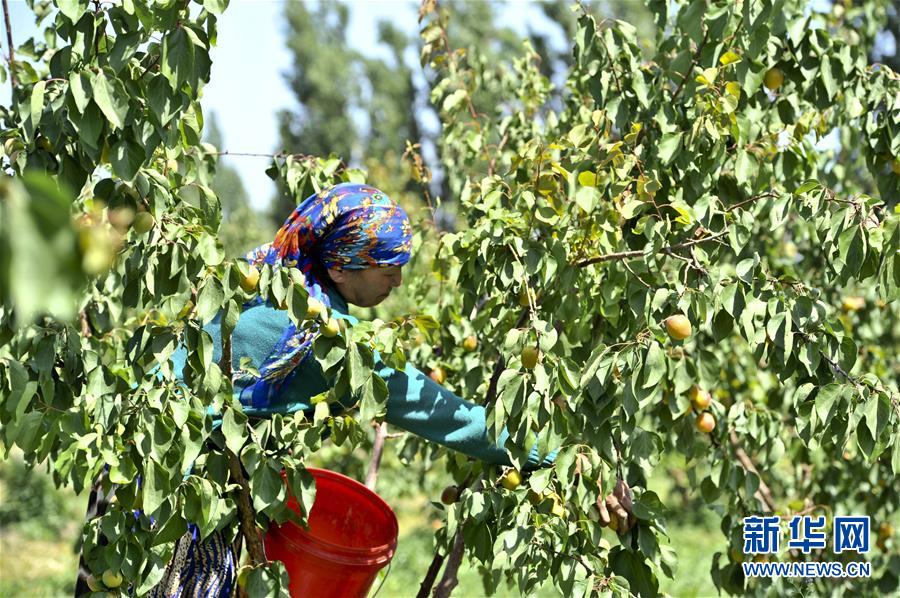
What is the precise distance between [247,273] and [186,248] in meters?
0.11

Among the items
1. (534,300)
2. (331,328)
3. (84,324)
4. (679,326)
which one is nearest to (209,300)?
(331,328)

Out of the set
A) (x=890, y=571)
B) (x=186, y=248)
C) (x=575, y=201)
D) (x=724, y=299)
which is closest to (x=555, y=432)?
(x=724, y=299)

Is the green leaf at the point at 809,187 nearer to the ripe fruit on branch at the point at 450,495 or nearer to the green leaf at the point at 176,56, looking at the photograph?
the ripe fruit on branch at the point at 450,495

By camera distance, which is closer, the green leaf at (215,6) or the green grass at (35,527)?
the green leaf at (215,6)

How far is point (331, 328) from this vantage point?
5.92 feet

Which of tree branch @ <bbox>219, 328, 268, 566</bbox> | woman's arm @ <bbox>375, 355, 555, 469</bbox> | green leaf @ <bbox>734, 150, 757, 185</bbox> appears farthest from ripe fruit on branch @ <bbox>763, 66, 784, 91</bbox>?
tree branch @ <bbox>219, 328, 268, 566</bbox>

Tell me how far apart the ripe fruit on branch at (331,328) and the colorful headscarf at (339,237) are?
1.12ft

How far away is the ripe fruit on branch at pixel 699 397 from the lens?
2709 millimetres

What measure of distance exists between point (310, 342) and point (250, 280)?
300 millimetres

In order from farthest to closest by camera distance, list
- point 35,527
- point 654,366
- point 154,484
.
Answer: point 35,527
point 654,366
point 154,484

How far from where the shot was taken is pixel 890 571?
11.4 feet

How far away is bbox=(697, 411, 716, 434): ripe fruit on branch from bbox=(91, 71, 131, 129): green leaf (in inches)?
67.6

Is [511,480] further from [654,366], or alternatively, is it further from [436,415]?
[654,366]

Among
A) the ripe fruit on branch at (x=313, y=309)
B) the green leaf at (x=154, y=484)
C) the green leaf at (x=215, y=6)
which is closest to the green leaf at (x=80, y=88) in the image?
the green leaf at (x=215, y=6)
